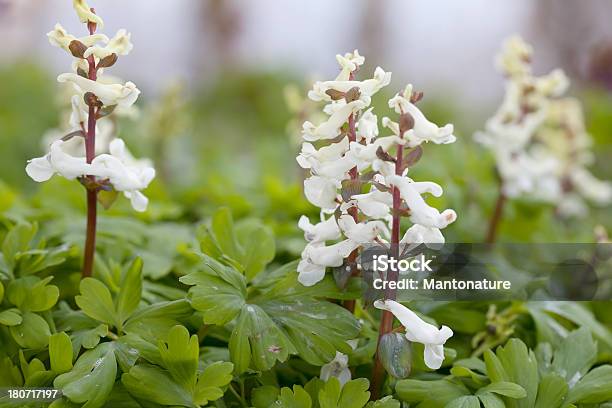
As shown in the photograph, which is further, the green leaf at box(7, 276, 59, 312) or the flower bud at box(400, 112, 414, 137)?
the green leaf at box(7, 276, 59, 312)

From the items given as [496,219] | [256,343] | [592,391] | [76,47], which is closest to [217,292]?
[256,343]

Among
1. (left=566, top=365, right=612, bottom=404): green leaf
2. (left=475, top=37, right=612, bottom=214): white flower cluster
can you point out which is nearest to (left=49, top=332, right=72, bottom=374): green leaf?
(left=566, top=365, right=612, bottom=404): green leaf

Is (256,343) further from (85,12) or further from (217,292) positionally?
(85,12)

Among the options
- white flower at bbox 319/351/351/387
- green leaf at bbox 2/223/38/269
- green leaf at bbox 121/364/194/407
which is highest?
green leaf at bbox 2/223/38/269

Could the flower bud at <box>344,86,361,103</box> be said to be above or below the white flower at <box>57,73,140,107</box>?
below

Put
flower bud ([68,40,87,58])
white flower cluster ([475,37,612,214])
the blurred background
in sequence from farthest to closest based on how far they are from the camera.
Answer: the blurred background, white flower cluster ([475,37,612,214]), flower bud ([68,40,87,58])

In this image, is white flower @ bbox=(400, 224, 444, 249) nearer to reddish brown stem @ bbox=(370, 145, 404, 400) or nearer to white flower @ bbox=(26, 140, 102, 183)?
reddish brown stem @ bbox=(370, 145, 404, 400)

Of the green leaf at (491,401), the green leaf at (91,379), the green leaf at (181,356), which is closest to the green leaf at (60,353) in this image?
the green leaf at (91,379)

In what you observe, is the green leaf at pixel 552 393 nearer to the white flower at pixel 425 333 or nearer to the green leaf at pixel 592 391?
the green leaf at pixel 592 391
